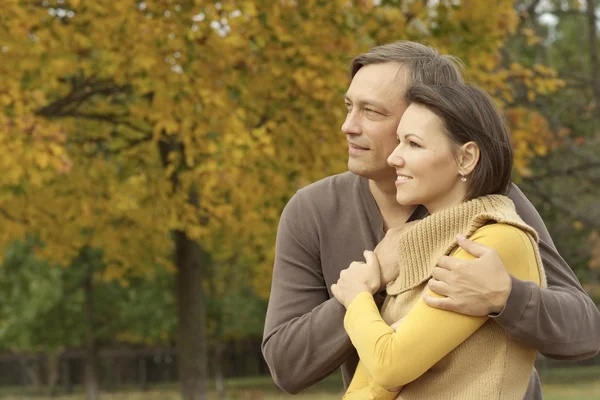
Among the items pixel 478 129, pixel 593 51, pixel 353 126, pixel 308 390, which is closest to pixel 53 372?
pixel 308 390

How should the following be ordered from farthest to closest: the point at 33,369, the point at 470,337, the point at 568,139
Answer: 1. the point at 33,369
2. the point at 568,139
3. the point at 470,337

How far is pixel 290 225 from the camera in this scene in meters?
3.30

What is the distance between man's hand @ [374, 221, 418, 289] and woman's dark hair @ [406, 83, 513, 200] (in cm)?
28

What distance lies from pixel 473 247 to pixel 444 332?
22 centimetres

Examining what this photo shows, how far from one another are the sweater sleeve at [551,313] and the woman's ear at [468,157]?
0.30 m

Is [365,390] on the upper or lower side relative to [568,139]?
upper

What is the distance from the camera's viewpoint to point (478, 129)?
270 centimetres

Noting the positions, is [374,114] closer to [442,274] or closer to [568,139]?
[442,274]

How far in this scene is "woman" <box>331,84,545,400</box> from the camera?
2.55 m

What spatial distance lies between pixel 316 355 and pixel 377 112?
0.72 m

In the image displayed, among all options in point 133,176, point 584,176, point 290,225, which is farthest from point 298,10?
point 290,225

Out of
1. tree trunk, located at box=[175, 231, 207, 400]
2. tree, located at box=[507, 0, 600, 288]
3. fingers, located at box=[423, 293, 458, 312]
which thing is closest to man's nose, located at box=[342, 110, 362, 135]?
fingers, located at box=[423, 293, 458, 312]

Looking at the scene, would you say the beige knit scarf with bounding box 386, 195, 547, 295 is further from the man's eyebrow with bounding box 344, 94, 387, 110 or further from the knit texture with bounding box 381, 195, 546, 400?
the man's eyebrow with bounding box 344, 94, 387, 110

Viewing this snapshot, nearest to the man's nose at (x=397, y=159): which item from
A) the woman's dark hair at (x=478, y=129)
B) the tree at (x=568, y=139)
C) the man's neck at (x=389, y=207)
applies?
the woman's dark hair at (x=478, y=129)
